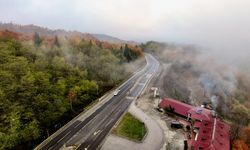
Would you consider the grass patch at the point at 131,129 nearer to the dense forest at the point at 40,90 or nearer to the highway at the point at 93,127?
the highway at the point at 93,127

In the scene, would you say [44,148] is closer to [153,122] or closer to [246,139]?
[153,122]

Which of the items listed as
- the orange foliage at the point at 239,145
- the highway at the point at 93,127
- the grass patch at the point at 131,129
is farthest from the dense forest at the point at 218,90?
the highway at the point at 93,127

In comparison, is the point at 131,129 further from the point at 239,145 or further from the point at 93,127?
the point at 239,145

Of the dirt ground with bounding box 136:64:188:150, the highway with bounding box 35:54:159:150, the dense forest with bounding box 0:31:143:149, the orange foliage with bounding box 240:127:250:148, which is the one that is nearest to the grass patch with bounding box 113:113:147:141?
the highway with bounding box 35:54:159:150

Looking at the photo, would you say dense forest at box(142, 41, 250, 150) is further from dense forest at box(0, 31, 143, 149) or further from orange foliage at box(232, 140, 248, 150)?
dense forest at box(0, 31, 143, 149)

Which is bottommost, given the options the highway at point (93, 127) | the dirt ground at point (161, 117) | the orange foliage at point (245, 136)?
the orange foliage at point (245, 136)

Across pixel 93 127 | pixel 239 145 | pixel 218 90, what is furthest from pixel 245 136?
pixel 218 90
